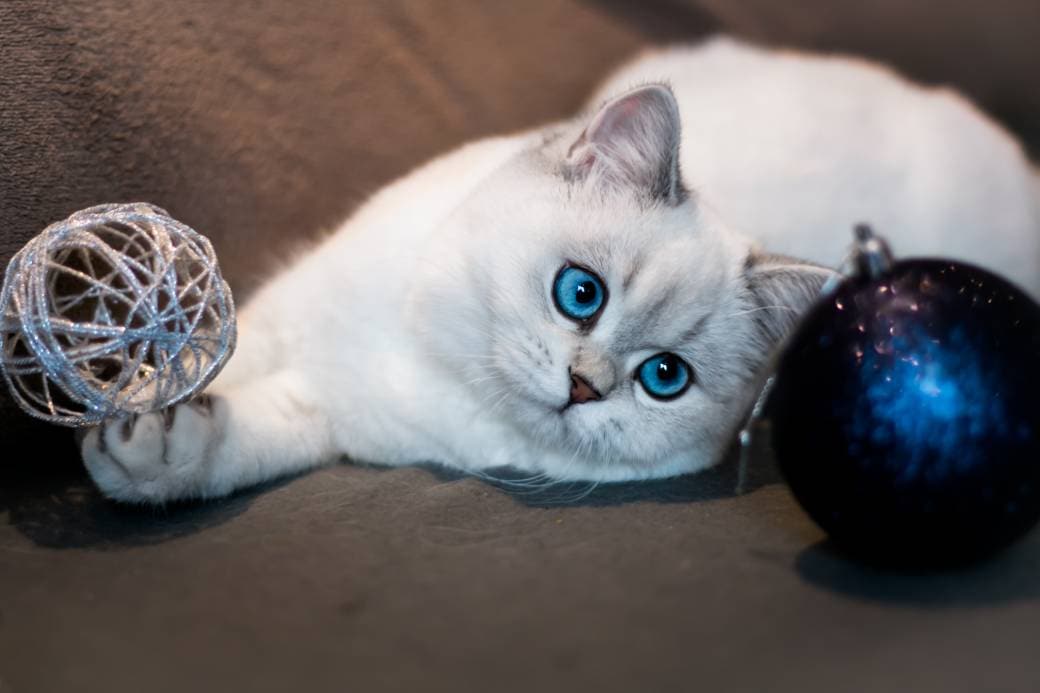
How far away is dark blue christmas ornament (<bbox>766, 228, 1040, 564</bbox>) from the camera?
109 centimetres

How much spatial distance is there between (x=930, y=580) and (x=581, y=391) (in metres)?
0.53

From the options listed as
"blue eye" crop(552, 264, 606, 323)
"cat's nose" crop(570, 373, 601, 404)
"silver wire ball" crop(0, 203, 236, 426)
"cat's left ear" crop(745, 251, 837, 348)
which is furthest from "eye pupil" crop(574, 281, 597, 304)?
"silver wire ball" crop(0, 203, 236, 426)

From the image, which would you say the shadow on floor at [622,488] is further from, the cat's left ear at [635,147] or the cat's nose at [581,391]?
the cat's left ear at [635,147]

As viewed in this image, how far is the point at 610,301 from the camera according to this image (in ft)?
4.67

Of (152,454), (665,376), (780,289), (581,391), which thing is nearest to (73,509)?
(152,454)

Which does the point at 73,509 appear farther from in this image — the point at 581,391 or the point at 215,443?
the point at 581,391

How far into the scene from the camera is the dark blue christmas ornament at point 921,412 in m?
1.09

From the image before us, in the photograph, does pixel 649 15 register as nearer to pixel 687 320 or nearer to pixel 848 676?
pixel 687 320

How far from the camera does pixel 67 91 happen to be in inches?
61.1

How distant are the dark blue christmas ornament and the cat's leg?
0.80 m

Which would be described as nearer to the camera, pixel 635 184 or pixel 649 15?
pixel 635 184

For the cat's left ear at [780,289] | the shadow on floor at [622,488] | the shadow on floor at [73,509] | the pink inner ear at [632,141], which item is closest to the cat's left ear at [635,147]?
the pink inner ear at [632,141]

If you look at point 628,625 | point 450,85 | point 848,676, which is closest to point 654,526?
point 628,625

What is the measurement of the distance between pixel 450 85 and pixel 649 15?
0.72 m
